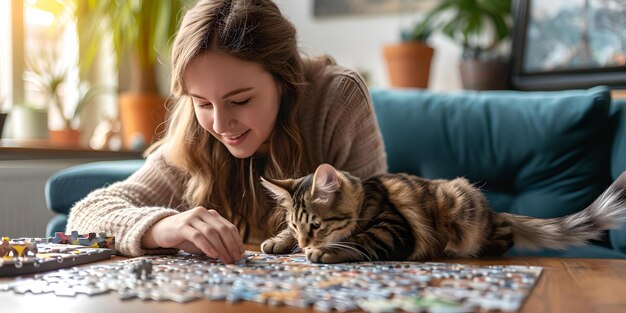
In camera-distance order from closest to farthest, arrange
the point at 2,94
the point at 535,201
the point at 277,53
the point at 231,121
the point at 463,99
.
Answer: the point at 231,121, the point at 277,53, the point at 535,201, the point at 463,99, the point at 2,94

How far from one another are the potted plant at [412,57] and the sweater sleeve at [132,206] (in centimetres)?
177

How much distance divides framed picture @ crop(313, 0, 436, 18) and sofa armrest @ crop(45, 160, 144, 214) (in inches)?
68.9

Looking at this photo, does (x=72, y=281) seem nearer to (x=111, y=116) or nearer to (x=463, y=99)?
(x=463, y=99)

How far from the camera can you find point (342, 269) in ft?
3.49

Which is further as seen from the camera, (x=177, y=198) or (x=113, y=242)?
(x=177, y=198)

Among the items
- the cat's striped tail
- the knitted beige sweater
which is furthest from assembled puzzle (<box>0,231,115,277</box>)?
the cat's striped tail

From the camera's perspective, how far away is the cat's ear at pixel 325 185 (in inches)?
49.1

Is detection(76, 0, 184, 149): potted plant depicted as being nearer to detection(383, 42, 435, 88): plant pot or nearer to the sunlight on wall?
the sunlight on wall

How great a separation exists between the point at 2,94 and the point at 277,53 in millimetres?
2284

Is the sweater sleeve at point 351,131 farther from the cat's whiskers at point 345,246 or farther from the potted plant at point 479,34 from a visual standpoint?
the potted plant at point 479,34

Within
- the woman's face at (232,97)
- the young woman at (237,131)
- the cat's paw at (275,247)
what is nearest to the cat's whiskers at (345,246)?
the cat's paw at (275,247)

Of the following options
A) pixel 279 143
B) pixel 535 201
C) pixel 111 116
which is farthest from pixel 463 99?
pixel 111 116

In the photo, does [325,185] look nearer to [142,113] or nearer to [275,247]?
[275,247]

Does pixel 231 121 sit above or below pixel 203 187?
above
